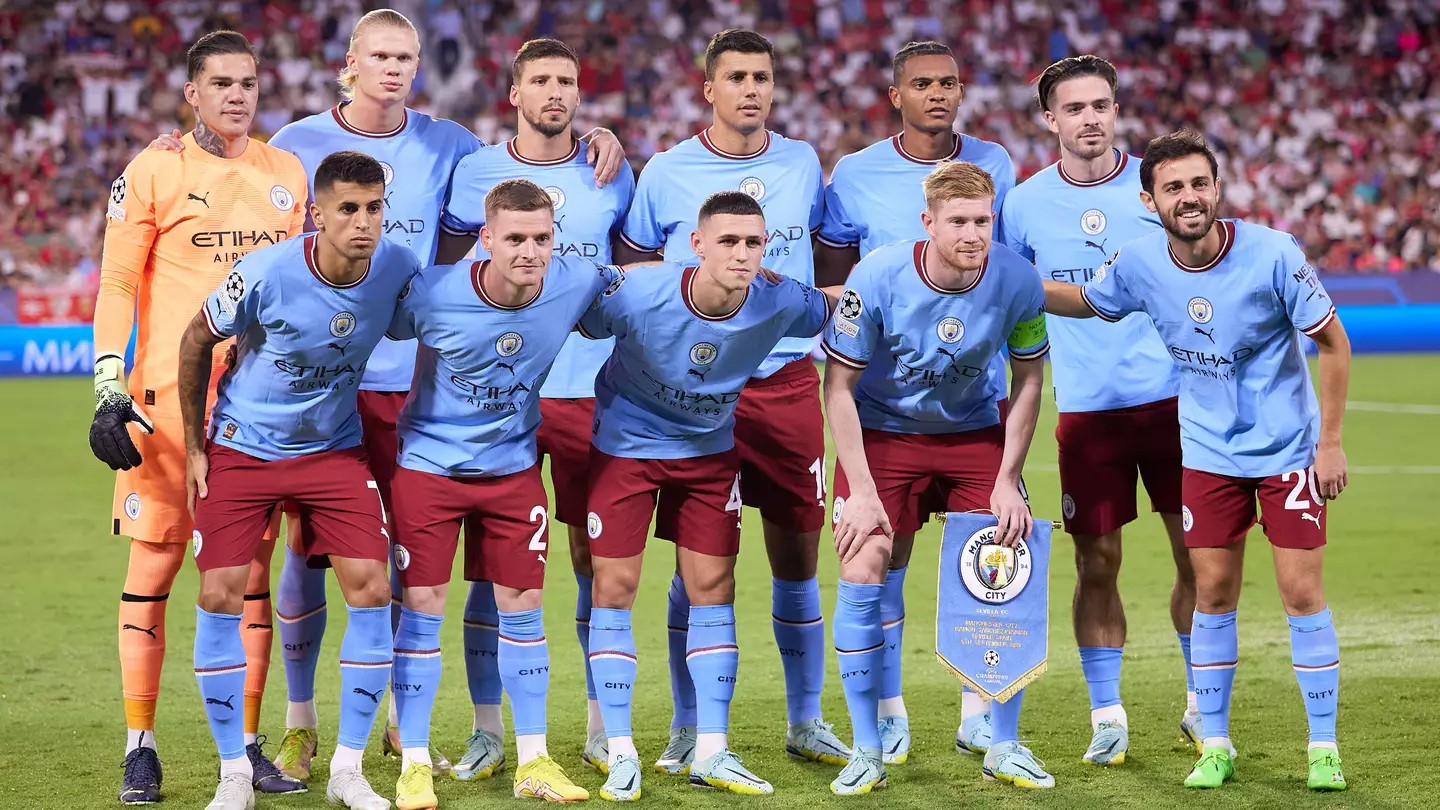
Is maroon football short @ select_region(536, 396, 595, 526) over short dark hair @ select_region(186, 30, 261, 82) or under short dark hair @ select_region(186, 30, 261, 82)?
under

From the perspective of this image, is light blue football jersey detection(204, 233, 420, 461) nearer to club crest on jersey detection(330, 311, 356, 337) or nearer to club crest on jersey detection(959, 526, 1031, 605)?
club crest on jersey detection(330, 311, 356, 337)

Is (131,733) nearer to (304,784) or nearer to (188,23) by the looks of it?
(304,784)

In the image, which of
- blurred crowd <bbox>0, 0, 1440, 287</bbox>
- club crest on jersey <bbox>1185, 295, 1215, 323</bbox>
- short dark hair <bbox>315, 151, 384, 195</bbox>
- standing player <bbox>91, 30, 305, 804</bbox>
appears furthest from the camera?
blurred crowd <bbox>0, 0, 1440, 287</bbox>

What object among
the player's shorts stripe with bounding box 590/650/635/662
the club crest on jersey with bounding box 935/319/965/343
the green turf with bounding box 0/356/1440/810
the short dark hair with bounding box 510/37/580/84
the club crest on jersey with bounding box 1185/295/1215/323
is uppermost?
the short dark hair with bounding box 510/37/580/84

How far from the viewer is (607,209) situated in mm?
6082

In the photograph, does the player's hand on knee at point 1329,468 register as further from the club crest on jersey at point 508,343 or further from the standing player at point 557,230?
the club crest on jersey at point 508,343

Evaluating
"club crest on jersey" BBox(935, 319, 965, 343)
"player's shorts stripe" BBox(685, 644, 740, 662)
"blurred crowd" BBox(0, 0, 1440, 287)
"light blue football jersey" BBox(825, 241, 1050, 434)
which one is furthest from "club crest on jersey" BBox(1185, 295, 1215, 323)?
"blurred crowd" BBox(0, 0, 1440, 287)

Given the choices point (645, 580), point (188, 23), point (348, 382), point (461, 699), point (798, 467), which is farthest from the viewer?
point (188, 23)

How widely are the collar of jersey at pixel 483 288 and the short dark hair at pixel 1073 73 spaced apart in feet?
7.12

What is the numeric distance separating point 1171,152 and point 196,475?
342 cm

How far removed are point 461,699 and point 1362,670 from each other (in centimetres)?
402

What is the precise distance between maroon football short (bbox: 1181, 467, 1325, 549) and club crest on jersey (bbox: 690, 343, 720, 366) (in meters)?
1.68

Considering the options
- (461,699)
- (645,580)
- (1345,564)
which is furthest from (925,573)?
(461,699)

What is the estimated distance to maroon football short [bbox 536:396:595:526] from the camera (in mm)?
5941
